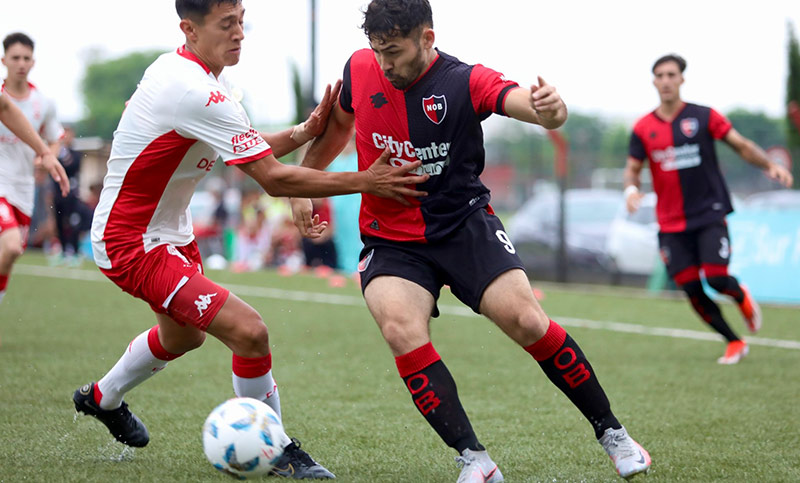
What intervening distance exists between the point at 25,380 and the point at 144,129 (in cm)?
311

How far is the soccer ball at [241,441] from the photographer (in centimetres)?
376

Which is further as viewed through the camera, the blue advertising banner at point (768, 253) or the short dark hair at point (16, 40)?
the blue advertising banner at point (768, 253)

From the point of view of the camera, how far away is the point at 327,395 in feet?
20.6

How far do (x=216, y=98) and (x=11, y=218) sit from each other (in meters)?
4.28

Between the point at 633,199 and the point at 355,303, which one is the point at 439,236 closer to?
the point at 633,199

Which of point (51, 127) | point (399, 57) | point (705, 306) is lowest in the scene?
point (705, 306)

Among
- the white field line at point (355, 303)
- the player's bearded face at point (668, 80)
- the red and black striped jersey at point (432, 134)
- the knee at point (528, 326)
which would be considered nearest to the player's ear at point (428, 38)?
the red and black striped jersey at point (432, 134)

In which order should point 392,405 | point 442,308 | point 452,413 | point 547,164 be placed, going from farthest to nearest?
point 547,164, point 442,308, point 392,405, point 452,413

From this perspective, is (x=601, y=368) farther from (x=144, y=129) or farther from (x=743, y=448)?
(x=144, y=129)

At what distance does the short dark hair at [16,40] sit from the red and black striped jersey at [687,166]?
5.13 m

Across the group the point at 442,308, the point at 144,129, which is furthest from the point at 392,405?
the point at 442,308

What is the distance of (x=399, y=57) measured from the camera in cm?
402

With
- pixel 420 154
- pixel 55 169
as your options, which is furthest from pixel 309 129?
pixel 55 169

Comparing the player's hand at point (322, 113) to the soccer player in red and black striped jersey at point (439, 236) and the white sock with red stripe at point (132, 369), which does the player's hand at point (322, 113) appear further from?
the white sock with red stripe at point (132, 369)
